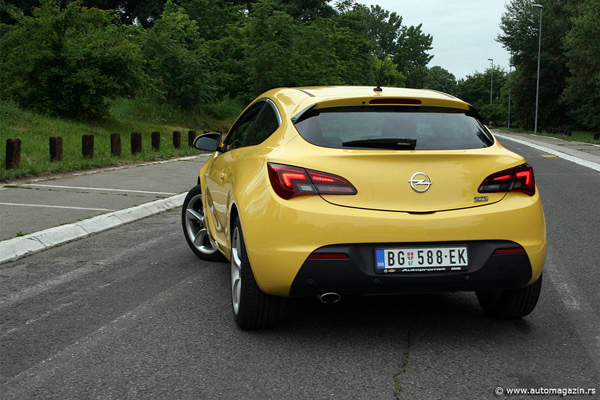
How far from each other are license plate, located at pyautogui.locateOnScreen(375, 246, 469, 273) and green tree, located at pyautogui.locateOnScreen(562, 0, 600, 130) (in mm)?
59445

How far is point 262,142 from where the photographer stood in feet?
15.5

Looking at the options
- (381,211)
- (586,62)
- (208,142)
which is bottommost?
(381,211)

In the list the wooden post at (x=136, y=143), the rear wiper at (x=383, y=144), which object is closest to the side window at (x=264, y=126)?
the rear wiper at (x=383, y=144)

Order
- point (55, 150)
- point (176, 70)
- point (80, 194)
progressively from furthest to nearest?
point (176, 70) < point (55, 150) < point (80, 194)

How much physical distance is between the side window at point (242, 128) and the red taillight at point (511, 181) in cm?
196

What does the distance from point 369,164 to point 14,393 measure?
2.16 metres

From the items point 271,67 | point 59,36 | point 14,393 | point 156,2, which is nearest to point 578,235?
point 14,393

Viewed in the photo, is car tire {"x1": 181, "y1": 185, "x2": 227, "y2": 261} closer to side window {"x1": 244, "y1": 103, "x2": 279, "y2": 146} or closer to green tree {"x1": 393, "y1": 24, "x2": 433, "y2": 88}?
side window {"x1": 244, "y1": 103, "x2": 279, "y2": 146}

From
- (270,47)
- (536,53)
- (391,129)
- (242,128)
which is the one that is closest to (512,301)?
(391,129)

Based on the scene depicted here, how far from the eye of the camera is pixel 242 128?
587 centimetres

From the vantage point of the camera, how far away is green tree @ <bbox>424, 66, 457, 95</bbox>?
157 metres

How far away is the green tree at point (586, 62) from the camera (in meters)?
59.1

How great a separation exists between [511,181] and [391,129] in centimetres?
76

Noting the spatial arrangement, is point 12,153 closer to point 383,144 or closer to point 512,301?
point 383,144
